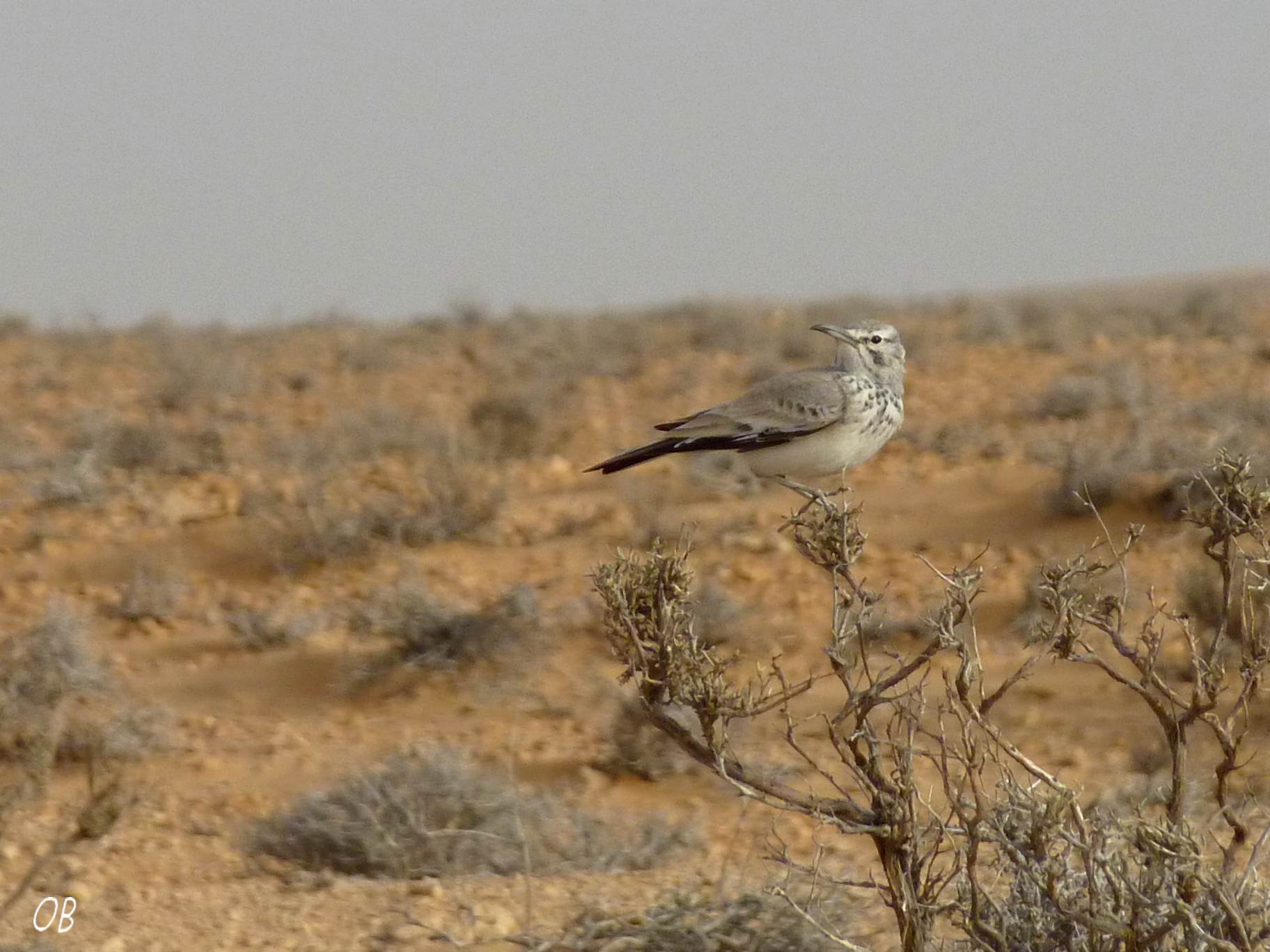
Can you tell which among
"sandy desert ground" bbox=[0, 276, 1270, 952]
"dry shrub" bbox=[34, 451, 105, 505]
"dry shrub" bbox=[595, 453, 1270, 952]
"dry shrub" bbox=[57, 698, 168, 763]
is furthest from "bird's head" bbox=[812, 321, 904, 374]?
"dry shrub" bbox=[34, 451, 105, 505]

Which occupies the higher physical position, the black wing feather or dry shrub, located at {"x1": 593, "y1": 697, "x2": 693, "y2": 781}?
the black wing feather

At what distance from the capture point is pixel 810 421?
16.3 feet

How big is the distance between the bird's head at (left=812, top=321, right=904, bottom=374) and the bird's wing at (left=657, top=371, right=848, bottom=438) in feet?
0.39

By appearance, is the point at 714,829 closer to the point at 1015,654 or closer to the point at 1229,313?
the point at 1015,654

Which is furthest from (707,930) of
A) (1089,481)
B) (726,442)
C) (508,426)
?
(508,426)

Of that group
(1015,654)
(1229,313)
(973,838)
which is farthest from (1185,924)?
(1229,313)

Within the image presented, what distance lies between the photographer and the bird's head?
207 inches

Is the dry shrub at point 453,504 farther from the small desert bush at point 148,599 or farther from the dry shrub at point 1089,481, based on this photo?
the dry shrub at point 1089,481

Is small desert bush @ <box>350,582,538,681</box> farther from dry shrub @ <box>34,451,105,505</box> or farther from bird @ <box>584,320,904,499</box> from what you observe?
dry shrub @ <box>34,451,105,505</box>

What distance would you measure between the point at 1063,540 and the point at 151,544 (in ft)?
20.2

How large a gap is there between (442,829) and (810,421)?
2355 mm

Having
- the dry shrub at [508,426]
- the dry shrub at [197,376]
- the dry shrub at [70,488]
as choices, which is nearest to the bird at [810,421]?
the dry shrub at [508,426]

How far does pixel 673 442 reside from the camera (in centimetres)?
503

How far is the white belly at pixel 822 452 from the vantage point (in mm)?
4969
